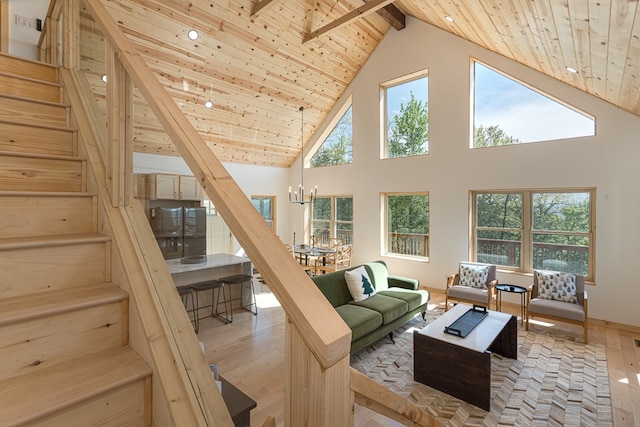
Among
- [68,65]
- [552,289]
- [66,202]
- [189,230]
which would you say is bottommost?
[552,289]

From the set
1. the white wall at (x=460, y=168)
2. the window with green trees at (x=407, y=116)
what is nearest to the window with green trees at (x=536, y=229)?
the white wall at (x=460, y=168)

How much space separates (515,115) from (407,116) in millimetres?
2068

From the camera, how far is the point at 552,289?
441 cm

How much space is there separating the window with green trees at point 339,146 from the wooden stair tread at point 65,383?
695cm

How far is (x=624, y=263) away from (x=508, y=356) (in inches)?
96.5

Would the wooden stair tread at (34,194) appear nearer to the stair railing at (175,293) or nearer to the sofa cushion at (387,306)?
the stair railing at (175,293)

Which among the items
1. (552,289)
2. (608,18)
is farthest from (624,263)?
(608,18)

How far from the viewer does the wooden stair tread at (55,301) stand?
1040 millimetres

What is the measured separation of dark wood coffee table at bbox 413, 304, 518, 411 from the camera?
273 centimetres

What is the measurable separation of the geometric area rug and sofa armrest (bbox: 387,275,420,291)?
0.87m

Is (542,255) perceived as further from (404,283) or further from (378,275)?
(378,275)

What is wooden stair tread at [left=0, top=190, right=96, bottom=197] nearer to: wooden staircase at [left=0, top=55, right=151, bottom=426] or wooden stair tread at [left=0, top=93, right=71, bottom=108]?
wooden staircase at [left=0, top=55, right=151, bottom=426]

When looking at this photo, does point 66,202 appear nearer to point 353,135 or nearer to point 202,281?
point 202,281

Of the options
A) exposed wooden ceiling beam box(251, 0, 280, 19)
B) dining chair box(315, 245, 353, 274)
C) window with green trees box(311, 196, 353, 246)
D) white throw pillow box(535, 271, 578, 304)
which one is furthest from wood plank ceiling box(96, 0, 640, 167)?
dining chair box(315, 245, 353, 274)
